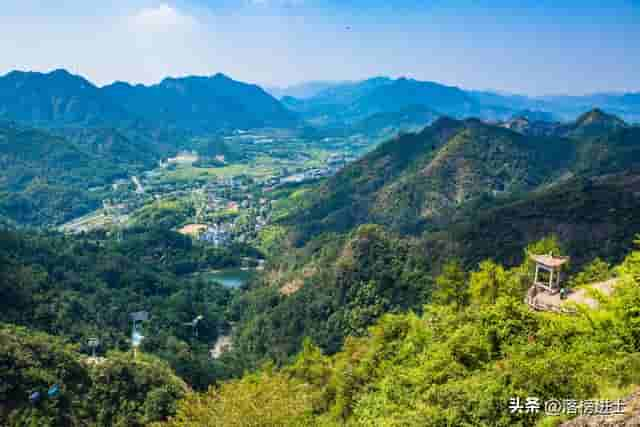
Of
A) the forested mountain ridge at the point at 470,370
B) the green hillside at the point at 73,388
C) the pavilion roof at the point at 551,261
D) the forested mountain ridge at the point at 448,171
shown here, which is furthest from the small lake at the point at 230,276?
the pavilion roof at the point at 551,261

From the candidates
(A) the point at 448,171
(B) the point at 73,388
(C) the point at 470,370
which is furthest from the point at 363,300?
(A) the point at 448,171

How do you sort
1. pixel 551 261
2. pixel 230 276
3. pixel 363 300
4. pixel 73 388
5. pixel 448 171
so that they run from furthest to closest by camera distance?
1. pixel 448 171
2. pixel 230 276
3. pixel 363 300
4. pixel 73 388
5. pixel 551 261

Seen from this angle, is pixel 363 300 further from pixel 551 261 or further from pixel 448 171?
pixel 448 171

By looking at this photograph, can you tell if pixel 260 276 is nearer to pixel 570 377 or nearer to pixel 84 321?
pixel 84 321

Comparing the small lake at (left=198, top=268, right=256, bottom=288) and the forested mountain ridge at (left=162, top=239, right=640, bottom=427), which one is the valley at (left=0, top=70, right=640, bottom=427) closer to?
the forested mountain ridge at (left=162, top=239, right=640, bottom=427)

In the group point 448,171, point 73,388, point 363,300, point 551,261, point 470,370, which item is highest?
point 551,261

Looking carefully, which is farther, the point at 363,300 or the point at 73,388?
the point at 363,300
